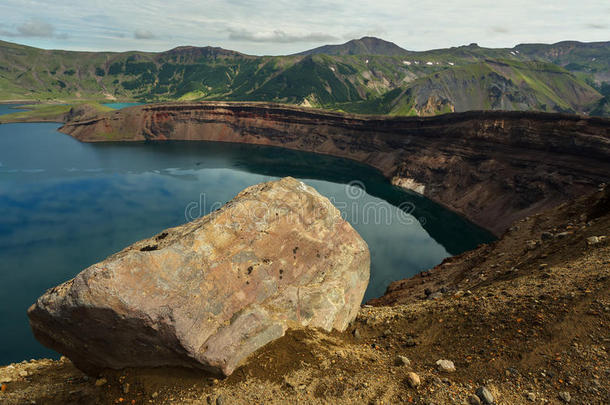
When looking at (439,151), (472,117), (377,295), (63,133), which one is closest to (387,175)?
(439,151)

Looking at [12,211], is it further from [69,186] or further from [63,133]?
[63,133]

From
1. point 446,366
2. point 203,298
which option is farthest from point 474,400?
point 203,298

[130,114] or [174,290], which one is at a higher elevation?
[130,114]

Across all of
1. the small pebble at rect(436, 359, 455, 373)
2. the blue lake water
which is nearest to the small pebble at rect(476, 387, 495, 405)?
the small pebble at rect(436, 359, 455, 373)

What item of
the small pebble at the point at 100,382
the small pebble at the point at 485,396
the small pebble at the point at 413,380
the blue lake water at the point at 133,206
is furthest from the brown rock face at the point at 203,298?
the blue lake water at the point at 133,206

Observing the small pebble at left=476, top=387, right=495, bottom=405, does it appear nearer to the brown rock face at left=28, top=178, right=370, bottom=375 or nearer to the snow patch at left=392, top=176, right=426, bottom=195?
the brown rock face at left=28, top=178, right=370, bottom=375

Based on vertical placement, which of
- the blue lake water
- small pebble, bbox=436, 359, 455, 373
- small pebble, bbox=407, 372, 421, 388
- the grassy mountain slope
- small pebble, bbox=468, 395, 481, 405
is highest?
the grassy mountain slope

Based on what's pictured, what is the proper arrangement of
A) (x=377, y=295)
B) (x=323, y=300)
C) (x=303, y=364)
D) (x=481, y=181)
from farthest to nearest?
1. (x=481, y=181)
2. (x=377, y=295)
3. (x=323, y=300)
4. (x=303, y=364)

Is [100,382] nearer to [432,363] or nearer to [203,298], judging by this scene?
[203,298]

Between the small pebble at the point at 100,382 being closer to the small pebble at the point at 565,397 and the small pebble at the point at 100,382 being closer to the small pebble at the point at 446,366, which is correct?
the small pebble at the point at 446,366
